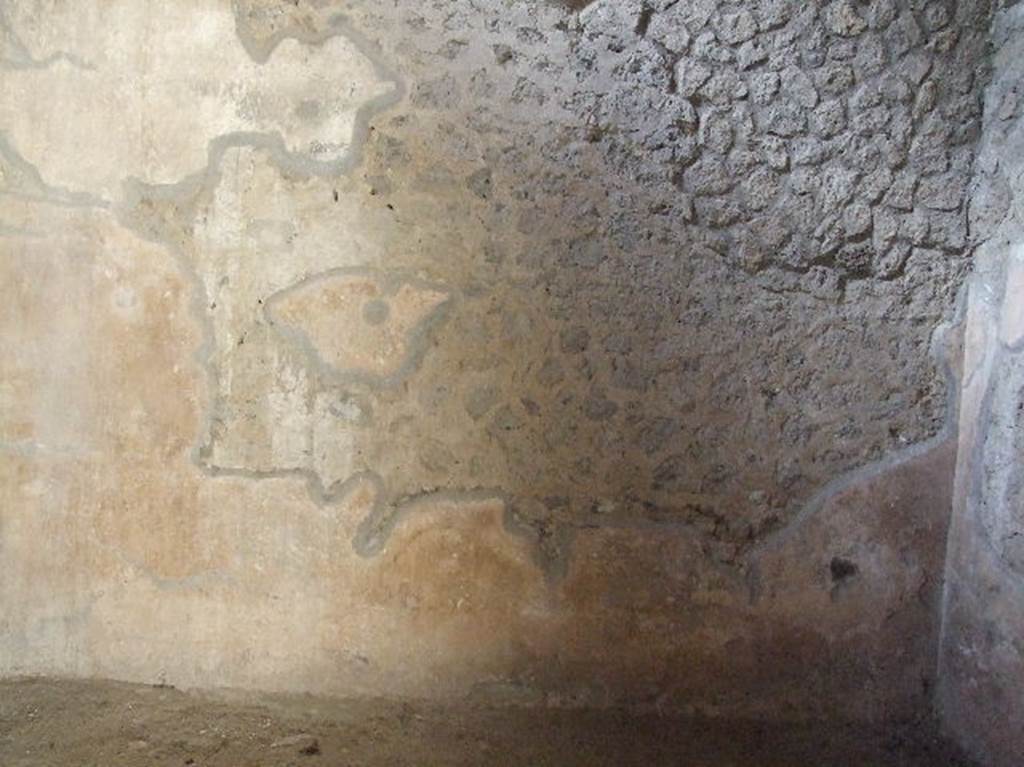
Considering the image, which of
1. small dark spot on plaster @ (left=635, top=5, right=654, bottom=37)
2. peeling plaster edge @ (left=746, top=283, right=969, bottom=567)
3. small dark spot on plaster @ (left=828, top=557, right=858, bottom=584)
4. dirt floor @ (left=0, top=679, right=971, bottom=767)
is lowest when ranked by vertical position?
dirt floor @ (left=0, top=679, right=971, bottom=767)

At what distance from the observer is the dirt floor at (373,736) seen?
1.77 metres

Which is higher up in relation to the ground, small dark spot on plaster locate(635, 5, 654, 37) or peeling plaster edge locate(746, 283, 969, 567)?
small dark spot on plaster locate(635, 5, 654, 37)

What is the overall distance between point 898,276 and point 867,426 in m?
0.32

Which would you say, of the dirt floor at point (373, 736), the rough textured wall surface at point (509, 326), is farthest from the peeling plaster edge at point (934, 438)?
the dirt floor at point (373, 736)

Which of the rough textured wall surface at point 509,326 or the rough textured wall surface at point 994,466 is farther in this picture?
the rough textured wall surface at point 509,326

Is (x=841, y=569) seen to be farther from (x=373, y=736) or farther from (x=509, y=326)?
(x=373, y=736)

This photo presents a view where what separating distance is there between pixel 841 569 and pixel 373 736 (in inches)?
41.1

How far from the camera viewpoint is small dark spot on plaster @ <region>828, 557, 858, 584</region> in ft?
6.04

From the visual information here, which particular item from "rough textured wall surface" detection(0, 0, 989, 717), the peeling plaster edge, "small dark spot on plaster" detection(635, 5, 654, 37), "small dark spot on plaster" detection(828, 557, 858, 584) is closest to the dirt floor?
"rough textured wall surface" detection(0, 0, 989, 717)

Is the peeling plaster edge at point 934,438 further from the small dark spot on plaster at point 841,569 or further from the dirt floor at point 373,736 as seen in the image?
the dirt floor at point 373,736

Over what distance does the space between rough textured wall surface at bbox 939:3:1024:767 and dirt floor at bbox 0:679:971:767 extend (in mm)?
157

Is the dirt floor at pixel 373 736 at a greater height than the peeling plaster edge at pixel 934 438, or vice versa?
the peeling plaster edge at pixel 934 438

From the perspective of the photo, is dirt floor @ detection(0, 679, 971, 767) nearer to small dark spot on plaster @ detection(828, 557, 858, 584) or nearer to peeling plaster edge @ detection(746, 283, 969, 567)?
small dark spot on plaster @ detection(828, 557, 858, 584)

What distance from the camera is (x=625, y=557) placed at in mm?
1856
